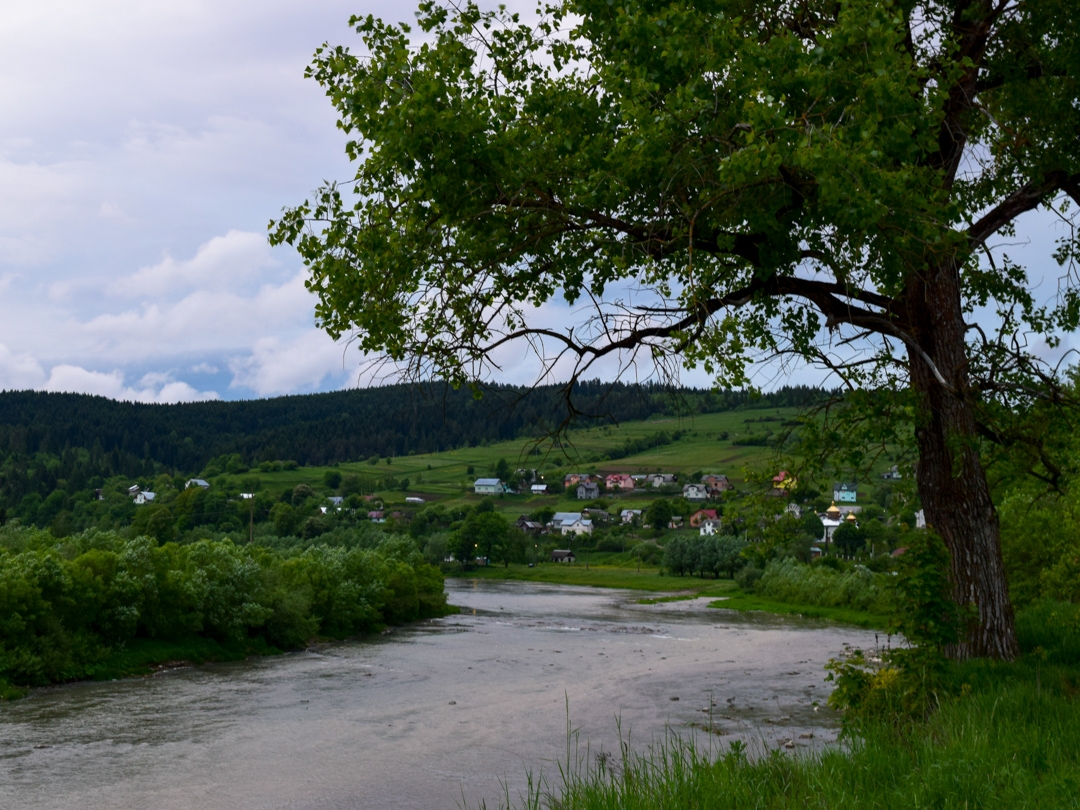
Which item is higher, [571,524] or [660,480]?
[660,480]

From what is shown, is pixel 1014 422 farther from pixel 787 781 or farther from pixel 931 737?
pixel 787 781

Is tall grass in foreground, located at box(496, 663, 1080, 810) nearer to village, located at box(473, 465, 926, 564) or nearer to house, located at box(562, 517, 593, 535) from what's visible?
village, located at box(473, 465, 926, 564)

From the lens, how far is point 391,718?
21.0 metres

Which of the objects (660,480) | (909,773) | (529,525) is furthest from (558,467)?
(909,773)

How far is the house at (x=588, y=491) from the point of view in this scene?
138 m

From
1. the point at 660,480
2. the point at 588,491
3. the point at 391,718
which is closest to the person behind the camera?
the point at 391,718

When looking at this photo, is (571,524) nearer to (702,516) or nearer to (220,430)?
(702,516)

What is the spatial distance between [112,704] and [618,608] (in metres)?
39.9

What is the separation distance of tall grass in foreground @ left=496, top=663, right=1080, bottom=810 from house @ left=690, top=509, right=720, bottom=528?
103m

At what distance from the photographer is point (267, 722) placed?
803 inches

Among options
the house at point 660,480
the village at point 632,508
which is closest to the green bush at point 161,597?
the village at point 632,508

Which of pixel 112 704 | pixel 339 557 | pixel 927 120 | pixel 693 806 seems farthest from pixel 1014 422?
pixel 339 557

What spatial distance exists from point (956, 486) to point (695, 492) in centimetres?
11568

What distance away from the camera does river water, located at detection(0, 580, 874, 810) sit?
14367mm
